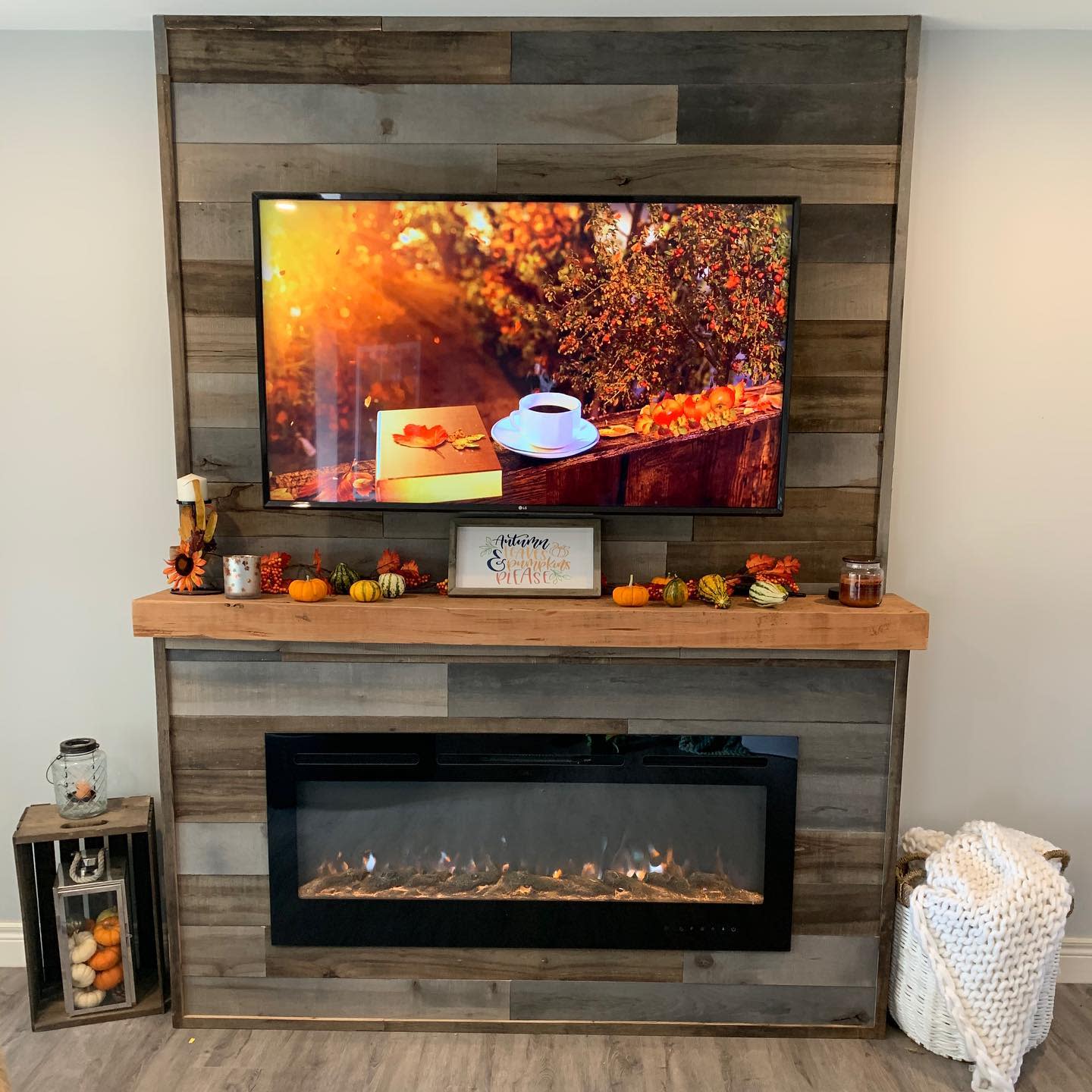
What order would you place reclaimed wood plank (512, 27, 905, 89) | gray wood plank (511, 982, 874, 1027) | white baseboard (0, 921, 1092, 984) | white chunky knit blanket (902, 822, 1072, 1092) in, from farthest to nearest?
white baseboard (0, 921, 1092, 984)
gray wood plank (511, 982, 874, 1027)
reclaimed wood plank (512, 27, 905, 89)
white chunky knit blanket (902, 822, 1072, 1092)

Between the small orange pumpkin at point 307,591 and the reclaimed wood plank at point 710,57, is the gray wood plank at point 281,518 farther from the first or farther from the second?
the reclaimed wood plank at point 710,57

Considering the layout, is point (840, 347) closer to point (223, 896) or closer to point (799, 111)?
point (799, 111)

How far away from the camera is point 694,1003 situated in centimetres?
214

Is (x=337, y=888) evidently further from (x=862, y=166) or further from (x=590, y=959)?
(x=862, y=166)

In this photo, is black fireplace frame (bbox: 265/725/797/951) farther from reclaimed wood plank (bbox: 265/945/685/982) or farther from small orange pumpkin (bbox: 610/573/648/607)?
small orange pumpkin (bbox: 610/573/648/607)

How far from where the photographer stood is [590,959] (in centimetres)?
213

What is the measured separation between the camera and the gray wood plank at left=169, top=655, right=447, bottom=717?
2.05m

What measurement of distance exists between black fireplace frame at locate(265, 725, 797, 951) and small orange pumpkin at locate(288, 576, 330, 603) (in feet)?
1.12

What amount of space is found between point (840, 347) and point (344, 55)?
55.3 inches

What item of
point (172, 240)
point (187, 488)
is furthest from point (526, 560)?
point (172, 240)

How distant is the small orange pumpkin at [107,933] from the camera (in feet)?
7.09

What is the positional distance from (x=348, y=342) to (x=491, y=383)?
0.36 m

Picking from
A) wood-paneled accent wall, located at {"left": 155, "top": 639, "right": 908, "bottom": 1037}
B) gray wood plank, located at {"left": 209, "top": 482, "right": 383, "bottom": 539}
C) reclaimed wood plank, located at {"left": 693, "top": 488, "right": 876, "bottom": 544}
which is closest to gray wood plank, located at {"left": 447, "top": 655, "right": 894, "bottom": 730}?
wood-paneled accent wall, located at {"left": 155, "top": 639, "right": 908, "bottom": 1037}

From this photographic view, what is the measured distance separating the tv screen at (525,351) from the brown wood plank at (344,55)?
1.11ft
